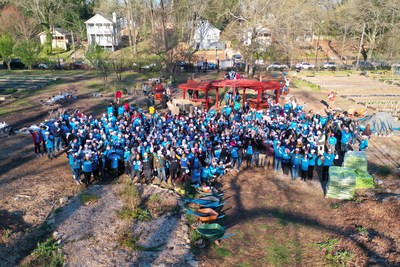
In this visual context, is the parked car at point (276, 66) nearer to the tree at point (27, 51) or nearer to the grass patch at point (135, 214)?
the tree at point (27, 51)

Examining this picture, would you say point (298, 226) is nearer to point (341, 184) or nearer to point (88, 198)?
point (341, 184)

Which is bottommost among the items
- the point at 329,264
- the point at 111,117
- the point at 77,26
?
the point at 329,264

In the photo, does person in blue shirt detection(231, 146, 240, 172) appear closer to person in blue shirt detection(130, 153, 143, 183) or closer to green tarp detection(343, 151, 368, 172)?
person in blue shirt detection(130, 153, 143, 183)

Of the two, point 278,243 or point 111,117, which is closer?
point 278,243

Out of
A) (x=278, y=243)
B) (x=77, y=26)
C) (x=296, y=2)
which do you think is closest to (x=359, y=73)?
(x=296, y=2)

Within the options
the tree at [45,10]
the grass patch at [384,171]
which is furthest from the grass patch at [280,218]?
the tree at [45,10]

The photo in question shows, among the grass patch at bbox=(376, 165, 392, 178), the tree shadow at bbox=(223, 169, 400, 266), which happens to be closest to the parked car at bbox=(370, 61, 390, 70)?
the grass patch at bbox=(376, 165, 392, 178)

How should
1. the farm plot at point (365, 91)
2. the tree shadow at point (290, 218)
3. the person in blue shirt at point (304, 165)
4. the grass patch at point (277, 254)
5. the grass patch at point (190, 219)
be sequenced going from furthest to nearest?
the farm plot at point (365, 91) → the person in blue shirt at point (304, 165) → the grass patch at point (190, 219) → the tree shadow at point (290, 218) → the grass patch at point (277, 254)

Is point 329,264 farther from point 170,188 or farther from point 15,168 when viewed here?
point 15,168
